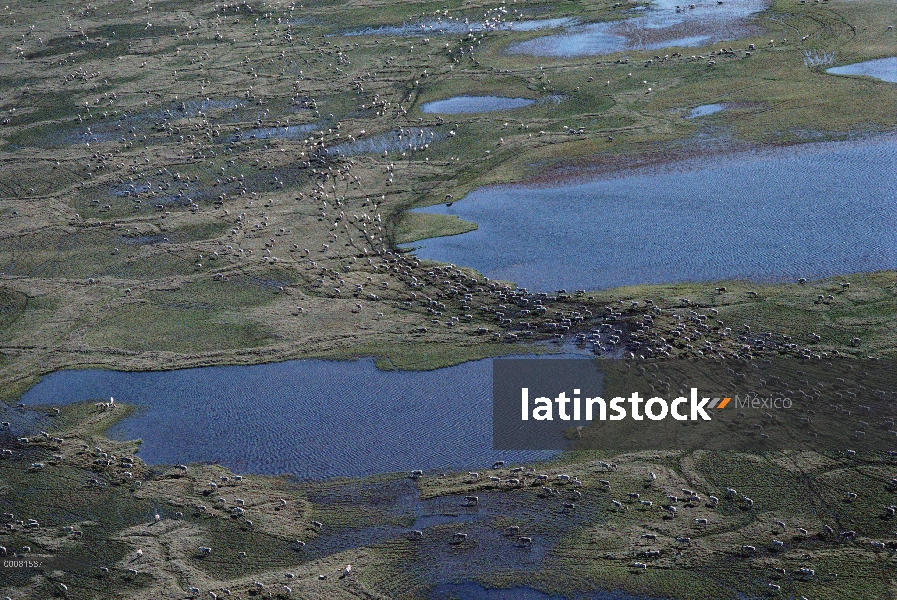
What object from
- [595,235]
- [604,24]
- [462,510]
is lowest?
[462,510]

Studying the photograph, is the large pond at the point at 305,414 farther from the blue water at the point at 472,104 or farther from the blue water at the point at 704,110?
the blue water at the point at 472,104

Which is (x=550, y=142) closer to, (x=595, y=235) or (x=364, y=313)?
(x=595, y=235)

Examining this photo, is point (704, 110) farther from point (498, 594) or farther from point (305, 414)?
point (498, 594)

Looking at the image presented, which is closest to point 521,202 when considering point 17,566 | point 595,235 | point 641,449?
point 595,235

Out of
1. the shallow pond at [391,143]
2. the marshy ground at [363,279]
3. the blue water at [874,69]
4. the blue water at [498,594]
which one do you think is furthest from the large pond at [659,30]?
the blue water at [498,594]

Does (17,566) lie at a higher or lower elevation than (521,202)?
lower

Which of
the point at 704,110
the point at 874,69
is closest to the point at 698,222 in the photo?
the point at 704,110

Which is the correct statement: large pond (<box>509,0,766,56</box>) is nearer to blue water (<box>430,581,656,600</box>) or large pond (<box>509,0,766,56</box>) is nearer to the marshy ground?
the marshy ground
